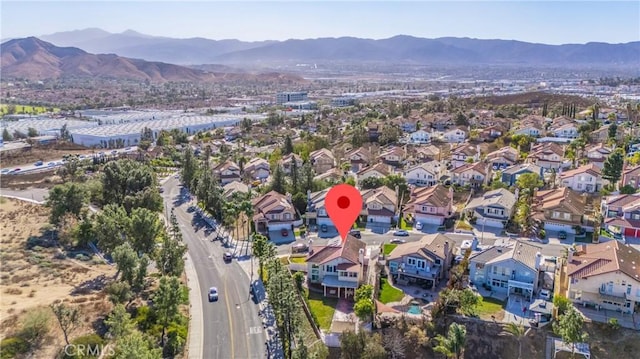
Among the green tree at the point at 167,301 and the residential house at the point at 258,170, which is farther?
the residential house at the point at 258,170

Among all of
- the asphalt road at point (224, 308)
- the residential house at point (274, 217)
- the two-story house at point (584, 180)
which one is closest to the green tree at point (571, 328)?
the asphalt road at point (224, 308)

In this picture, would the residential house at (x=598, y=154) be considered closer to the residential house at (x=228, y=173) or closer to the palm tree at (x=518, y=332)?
the palm tree at (x=518, y=332)

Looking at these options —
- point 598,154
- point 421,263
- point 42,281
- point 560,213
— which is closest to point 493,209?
point 560,213

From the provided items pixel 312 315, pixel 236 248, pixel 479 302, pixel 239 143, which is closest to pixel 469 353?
pixel 479 302

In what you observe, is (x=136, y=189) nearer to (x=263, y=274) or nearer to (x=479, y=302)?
(x=263, y=274)

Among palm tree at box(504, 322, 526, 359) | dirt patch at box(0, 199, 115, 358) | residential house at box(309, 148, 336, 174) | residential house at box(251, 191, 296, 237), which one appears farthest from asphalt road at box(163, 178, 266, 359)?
residential house at box(309, 148, 336, 174)

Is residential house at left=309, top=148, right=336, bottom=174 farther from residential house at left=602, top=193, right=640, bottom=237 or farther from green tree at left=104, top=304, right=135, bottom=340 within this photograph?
green tree at left=104, top=304, right=135, bottom=340
